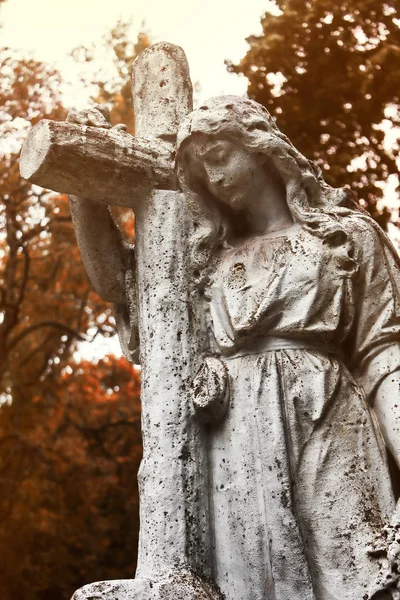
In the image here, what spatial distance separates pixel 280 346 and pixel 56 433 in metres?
12.6

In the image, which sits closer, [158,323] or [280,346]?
[280,346]

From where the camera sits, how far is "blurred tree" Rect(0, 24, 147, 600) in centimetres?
1426

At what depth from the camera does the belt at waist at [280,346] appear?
11.7ft

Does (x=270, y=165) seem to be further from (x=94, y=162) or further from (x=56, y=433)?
(x=56, y=433)

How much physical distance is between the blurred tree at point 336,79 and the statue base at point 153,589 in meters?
6.25

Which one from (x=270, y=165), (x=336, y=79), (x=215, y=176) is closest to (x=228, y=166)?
(x=215, y=176)

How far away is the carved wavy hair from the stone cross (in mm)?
87

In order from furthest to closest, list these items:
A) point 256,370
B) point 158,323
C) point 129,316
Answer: point 129,316 → point 158,323 → point 256,370

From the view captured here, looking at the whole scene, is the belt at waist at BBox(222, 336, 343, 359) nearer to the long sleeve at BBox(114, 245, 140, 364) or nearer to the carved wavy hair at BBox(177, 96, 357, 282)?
the carved wavy hair at BBox(177, 96, 357, 282)

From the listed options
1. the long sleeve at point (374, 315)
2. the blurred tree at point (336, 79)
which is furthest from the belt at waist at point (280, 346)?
the blurred tree at point (336, 79)

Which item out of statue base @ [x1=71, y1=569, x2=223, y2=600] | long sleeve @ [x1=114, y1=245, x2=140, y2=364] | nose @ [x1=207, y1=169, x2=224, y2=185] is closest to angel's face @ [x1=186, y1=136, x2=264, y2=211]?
nose @ [x1=207, y1=169, x2=224, y2=185]

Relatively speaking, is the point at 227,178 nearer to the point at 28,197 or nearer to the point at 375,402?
the point at 375,402

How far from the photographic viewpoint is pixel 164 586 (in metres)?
3.09

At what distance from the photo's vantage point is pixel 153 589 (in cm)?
307
